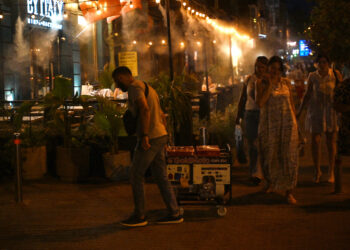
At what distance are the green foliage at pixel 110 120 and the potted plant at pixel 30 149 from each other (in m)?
1.07

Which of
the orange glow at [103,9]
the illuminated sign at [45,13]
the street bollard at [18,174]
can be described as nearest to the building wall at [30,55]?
the illuminated sign at [45,13]

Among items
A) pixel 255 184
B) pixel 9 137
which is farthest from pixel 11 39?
pixel 255 184

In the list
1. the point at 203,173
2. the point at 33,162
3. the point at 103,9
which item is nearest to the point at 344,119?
the point at 203,173

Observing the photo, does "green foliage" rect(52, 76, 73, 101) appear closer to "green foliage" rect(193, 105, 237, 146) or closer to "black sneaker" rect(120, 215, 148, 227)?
"green foliage" rect(193, 105, 237, 146)

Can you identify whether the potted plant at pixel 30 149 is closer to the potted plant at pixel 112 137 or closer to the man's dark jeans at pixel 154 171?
the potted plant at pixel 112 137

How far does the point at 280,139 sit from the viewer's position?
6.98 metres

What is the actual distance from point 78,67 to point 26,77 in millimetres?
3025

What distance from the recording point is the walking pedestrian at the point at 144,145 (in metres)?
5.73

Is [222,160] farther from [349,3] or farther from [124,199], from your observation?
[349,3]

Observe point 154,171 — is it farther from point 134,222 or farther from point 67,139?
point 67,139

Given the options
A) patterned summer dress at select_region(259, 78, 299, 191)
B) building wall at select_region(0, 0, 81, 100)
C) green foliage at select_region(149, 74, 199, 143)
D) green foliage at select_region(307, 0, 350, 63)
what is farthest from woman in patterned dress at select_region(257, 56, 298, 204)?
building wall at select_region(0, 0, 81, 100)

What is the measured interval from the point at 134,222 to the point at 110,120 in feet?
9.82

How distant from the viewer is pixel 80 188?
807 centimetres

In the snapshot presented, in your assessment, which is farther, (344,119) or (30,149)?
(30,149)
